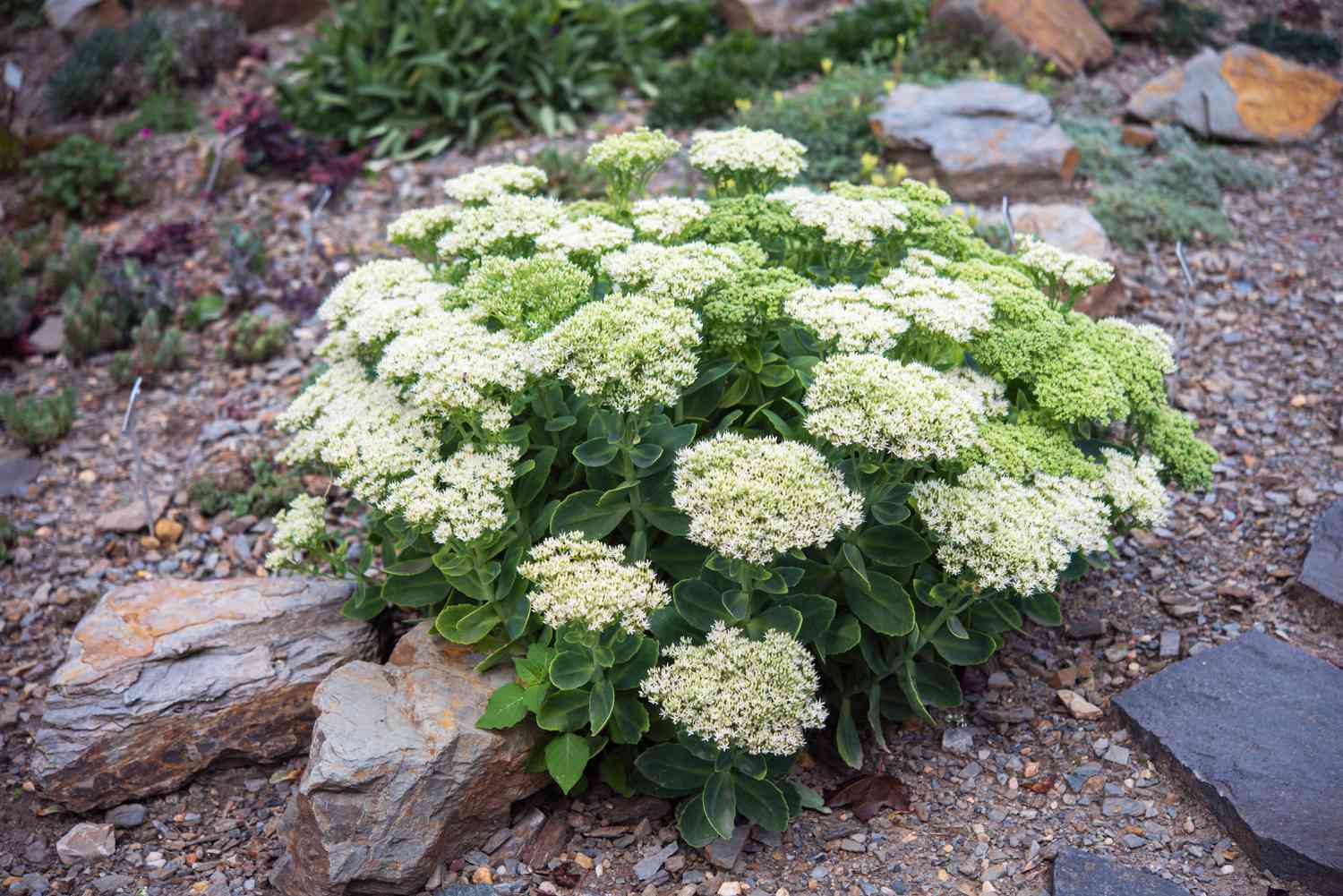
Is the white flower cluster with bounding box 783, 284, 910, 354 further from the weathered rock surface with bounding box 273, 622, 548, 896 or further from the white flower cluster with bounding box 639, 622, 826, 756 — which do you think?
the weathered rock surface with bounding box 273, 622, 548, 896

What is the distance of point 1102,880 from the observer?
3.39 metres

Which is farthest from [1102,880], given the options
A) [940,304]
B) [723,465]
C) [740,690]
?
[940,304]

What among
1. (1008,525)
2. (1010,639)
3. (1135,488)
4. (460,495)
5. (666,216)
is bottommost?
(1010,639)

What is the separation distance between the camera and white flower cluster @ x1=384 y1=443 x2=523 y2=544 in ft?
11.2

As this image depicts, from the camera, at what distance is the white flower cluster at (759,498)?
10.3 feet

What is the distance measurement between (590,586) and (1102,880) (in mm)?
1884

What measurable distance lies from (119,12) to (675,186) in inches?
267

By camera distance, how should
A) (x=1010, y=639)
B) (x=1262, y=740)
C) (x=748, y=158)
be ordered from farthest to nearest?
(x=1010, y=639) → (x=748, y=158) → (x=1262, y=740)

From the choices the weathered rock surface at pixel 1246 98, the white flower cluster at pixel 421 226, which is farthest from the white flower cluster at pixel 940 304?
the weathered rock surface at pixel 1246 98

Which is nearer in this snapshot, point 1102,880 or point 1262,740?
point 1102,880

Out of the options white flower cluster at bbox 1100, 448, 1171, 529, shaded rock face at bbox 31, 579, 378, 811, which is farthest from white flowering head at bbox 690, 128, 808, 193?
shaded rock face at bbox 31, 579, 378, 811

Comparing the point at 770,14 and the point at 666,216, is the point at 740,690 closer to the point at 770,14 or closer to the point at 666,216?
the point at 666,216

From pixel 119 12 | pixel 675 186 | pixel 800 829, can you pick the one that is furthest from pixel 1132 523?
pixel 119 12

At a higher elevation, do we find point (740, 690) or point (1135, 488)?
point (1135, 488)
